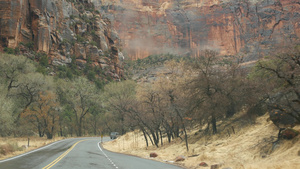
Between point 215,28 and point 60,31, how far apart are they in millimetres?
125181

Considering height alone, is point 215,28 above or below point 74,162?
above

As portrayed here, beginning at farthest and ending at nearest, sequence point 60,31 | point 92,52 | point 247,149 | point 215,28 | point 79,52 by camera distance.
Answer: point 215,28 → point 92,52 → point 79,52 → point 60,31 → point 247,149

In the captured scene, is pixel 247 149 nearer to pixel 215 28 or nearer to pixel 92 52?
pixel 92 52

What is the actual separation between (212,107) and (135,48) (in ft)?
556

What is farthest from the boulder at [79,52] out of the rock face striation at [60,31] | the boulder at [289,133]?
the boulder at [289,133]

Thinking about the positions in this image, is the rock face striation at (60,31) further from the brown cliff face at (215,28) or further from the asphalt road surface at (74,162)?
the brown cliff face at (215,28)

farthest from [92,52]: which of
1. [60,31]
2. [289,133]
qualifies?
[289,133]

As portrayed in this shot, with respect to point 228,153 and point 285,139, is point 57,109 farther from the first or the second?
point 285,139

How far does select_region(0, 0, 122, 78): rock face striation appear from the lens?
242ft

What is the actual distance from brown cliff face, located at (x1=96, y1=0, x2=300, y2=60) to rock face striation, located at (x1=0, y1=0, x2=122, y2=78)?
7543cm

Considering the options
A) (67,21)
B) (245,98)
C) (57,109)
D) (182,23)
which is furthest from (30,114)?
(182,23)

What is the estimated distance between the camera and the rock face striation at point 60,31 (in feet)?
242

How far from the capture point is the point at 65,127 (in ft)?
223

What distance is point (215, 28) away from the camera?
183000 millimetres
